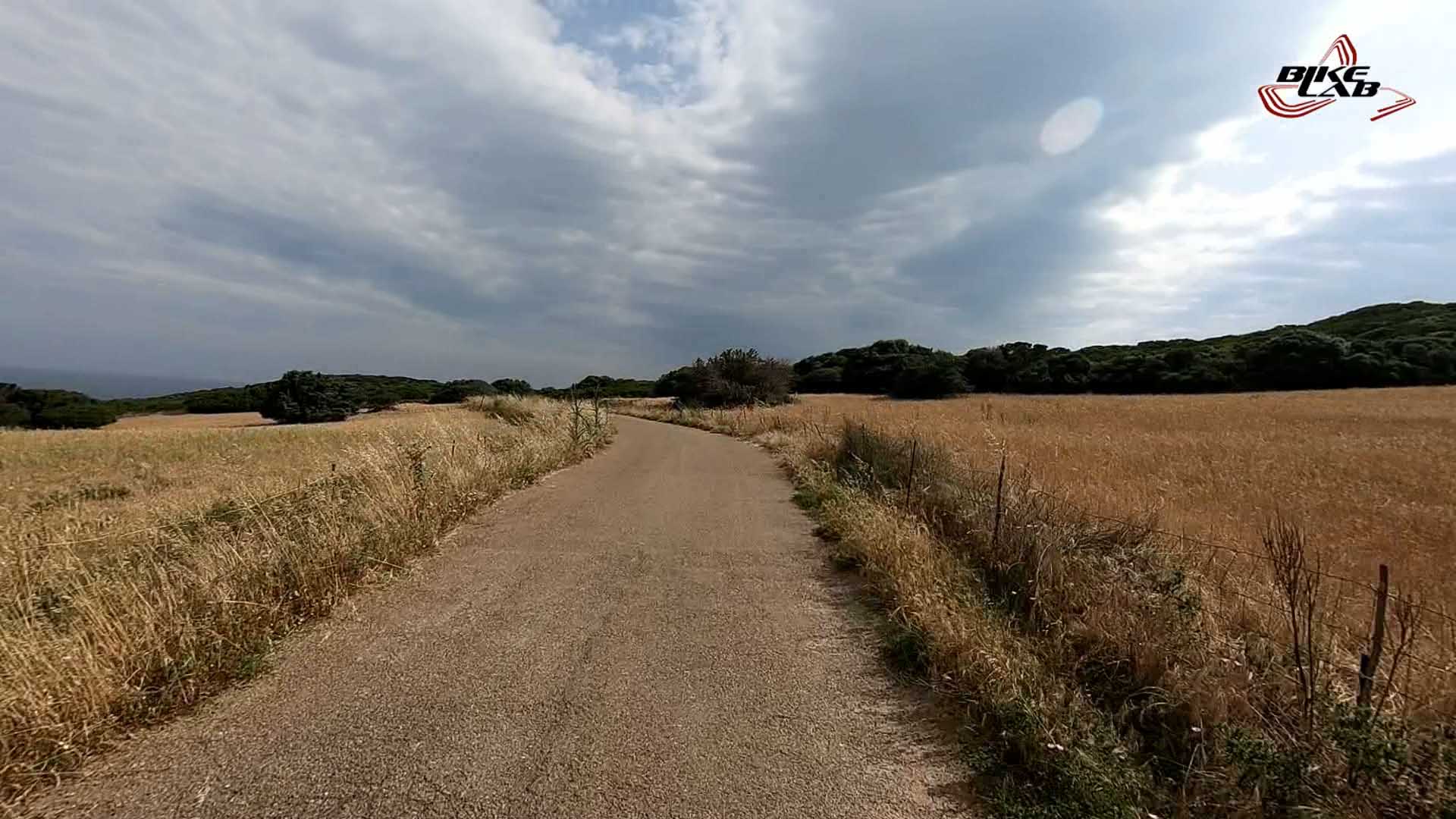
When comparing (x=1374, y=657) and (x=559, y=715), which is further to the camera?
(x=559, y=715)

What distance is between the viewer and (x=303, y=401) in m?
48.4

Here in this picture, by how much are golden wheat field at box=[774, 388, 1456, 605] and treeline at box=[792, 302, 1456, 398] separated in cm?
1713

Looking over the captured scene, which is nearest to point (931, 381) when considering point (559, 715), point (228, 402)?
point (559, 715)

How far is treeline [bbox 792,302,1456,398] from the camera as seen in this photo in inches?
1585

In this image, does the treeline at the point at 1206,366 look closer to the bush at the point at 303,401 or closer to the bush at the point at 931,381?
the bush at the point at 931,381

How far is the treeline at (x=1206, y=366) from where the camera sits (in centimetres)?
4025

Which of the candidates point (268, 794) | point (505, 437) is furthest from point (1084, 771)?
point (505, 437)

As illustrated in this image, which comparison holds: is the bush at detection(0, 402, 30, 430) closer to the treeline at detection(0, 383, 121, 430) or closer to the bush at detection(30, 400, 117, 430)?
the treeline at detection(0, 383, 121, 430)

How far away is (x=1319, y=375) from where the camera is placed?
4106 cm

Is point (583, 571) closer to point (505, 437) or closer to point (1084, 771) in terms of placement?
point (1084, 771)

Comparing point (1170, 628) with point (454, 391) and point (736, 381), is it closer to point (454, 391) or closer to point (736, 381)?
point (736, 381)

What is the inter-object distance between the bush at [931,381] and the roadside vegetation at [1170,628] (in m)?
39.9

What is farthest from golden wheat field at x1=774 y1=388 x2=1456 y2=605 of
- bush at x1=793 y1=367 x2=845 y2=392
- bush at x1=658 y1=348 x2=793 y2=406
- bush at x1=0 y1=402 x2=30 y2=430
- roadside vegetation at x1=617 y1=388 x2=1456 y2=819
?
bush at x1=0 y1=402 x2=30 y2=430

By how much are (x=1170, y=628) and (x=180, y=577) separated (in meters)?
6.47
